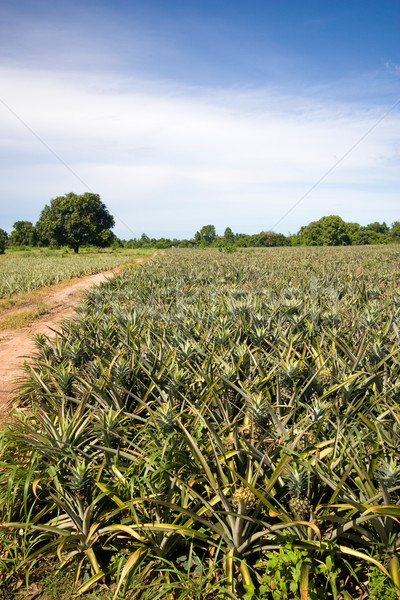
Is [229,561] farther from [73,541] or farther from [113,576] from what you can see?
[73,541]

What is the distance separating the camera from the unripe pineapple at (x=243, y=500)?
1.78 meters

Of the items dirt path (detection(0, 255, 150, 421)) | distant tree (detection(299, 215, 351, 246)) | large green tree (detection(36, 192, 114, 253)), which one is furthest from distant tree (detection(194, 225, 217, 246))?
dirt path (detection(0, 255, 150, 421))

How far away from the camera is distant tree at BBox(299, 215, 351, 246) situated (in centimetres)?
8881

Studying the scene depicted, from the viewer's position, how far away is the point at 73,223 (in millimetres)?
47094

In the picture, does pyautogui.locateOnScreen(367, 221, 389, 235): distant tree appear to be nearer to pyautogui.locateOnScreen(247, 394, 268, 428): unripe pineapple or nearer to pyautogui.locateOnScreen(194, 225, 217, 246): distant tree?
pyautogui.locateOnScreen(194, 225, 217, 246): distant tree

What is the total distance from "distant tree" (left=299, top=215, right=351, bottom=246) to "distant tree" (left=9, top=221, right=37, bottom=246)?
81621 mm

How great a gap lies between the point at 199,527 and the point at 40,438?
1.27 metres

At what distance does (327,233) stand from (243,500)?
9705 centimetres

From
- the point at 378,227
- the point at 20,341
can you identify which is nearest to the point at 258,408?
the point at 20,341

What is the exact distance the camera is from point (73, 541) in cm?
209

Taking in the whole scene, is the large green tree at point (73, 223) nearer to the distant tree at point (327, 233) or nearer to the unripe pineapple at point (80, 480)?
the unripe pineapple at point (80, 480)

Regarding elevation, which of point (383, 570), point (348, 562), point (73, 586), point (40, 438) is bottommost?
→ point (73, 586)

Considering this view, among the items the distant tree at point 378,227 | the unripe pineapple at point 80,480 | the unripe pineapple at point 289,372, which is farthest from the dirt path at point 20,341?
the distant tree at point 378,227

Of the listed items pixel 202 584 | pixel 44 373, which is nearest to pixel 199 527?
pixel 202 584
